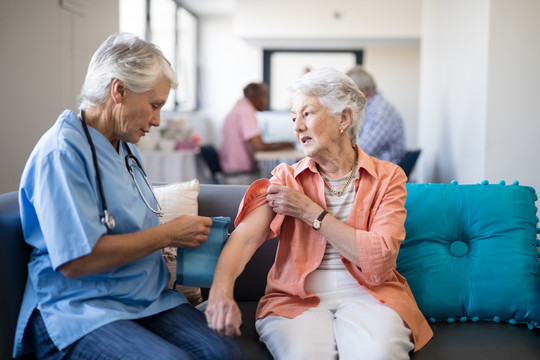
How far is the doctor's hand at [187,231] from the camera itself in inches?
56.1

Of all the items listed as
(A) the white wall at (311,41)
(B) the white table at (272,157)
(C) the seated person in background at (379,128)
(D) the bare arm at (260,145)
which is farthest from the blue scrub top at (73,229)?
(A) the white wall at (311,41)

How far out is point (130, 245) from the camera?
134 cm

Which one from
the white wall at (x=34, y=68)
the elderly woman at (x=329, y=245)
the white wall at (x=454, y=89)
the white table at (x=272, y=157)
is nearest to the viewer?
the elderly woman at (x=329, y=245)

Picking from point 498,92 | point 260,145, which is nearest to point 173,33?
point 260,145

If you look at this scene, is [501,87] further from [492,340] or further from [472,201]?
[492,340]

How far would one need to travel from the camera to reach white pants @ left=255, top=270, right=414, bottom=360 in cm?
148

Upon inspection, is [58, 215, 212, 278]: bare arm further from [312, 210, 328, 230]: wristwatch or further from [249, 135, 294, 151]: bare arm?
[249, 135, 294, 151]: bare arm

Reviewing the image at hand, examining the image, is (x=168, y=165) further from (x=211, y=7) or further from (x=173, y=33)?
(x=211, y=7)

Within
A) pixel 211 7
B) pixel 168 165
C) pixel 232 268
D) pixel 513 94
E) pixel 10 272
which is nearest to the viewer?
pixel 10 272

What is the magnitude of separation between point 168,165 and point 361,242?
364 centimetres

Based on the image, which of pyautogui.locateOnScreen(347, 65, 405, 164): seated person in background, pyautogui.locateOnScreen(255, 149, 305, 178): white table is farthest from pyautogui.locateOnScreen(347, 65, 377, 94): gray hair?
pyautogui.locateOnScreen(255, 149, 305, 178): white table

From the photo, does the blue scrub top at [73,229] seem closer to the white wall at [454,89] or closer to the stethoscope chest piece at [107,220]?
the stethoscope chest piece at [107,220]

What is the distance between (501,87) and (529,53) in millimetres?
223

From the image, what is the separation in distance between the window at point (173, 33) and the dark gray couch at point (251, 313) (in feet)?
11.9
